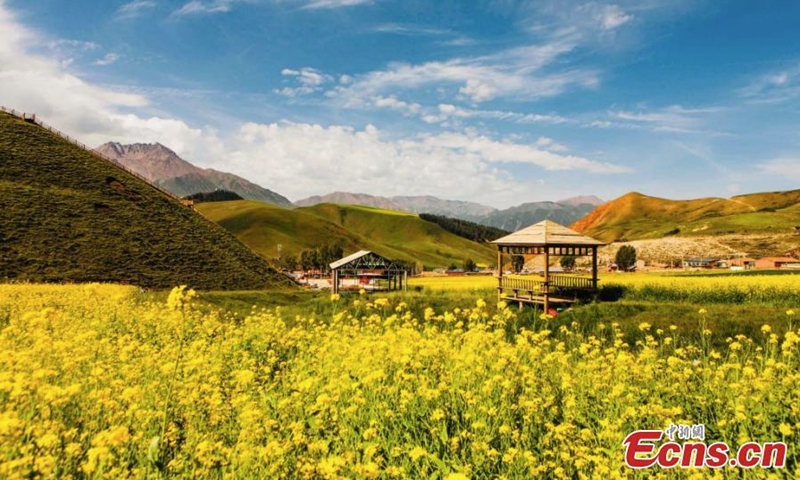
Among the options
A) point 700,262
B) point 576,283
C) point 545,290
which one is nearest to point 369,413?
point 545,290

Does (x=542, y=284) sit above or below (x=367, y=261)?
below

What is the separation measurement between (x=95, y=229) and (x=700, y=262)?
A: 105 m

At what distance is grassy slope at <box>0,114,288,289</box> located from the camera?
137 ft

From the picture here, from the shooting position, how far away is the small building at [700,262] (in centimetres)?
8751

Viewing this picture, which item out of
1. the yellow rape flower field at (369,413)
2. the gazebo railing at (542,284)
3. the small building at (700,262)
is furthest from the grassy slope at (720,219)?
the yellow rape flower field at (369,413)

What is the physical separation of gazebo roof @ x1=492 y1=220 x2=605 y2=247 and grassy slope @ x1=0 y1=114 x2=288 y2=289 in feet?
112

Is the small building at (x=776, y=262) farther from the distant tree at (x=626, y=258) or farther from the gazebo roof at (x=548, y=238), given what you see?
the gazebo roof at (x=548, y=238)

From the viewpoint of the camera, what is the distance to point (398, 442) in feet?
15.7

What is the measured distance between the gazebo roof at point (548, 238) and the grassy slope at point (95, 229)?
1341 inches

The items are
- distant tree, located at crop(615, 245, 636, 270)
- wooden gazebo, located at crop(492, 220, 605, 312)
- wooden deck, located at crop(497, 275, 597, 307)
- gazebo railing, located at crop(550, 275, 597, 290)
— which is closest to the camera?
wooden deck, located at crop(497, 275, 597, 307)

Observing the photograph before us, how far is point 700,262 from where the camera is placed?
295ft

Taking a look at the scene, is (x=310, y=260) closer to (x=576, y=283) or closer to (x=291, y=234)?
(x=291, y=234)

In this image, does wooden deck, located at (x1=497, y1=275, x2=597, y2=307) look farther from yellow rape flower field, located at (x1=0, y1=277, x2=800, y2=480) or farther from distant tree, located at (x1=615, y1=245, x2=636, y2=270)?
distant tree, located at (x1=615, y1=245, x2=636, y2=270)

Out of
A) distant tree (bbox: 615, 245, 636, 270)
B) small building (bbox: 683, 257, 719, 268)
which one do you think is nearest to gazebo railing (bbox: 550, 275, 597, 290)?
distant tree (bbox: 615, 245, 636, 270)
